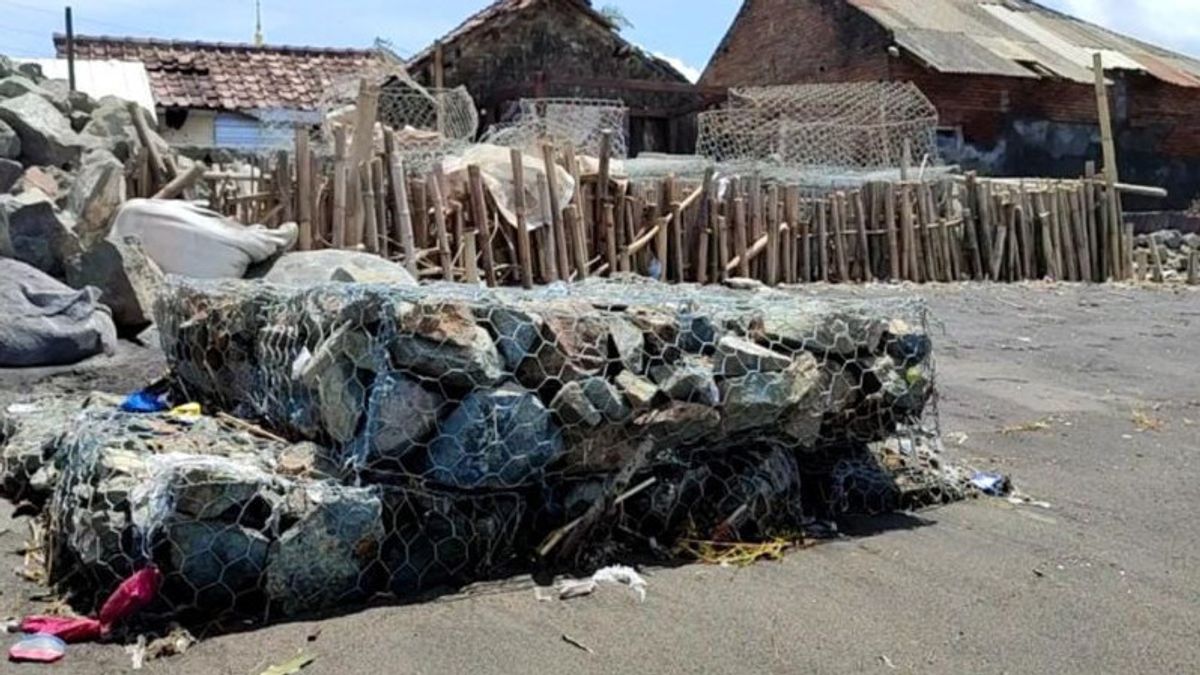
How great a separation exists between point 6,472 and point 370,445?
6.73 feet

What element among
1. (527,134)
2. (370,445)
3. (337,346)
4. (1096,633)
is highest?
(527,134)

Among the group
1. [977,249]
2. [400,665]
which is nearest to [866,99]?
[977,249]

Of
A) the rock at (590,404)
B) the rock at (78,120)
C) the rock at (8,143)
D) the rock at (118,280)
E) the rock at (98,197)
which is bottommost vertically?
the rock at (590,404)

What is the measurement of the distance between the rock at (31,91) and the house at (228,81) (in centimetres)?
494

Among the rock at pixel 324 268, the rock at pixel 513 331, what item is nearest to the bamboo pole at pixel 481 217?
the rock at pixel 324 268

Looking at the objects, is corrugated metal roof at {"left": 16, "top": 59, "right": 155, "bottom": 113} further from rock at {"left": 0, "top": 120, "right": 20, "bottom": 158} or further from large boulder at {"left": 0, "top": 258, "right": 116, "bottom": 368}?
large boulder at {"left": 0, "top": 258, "right": 116, "bottom": 368}

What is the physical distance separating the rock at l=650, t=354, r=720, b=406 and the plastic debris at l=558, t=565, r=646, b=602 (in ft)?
2.26

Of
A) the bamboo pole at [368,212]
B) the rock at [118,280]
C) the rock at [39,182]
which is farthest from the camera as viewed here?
the bamboo pole at [368,212]

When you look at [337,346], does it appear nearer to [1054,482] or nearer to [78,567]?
[78,567]

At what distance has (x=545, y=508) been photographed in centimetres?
467

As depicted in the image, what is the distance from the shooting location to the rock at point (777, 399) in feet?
15.8

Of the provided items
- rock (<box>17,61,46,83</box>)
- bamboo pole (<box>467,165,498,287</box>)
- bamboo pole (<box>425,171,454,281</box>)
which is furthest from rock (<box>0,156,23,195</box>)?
rock (<box>17,61,46,83</box>)

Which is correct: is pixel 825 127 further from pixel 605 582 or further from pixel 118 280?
pixel 605 582

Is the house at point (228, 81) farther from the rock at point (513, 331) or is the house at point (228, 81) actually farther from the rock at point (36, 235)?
the rock at point (513, 331)
